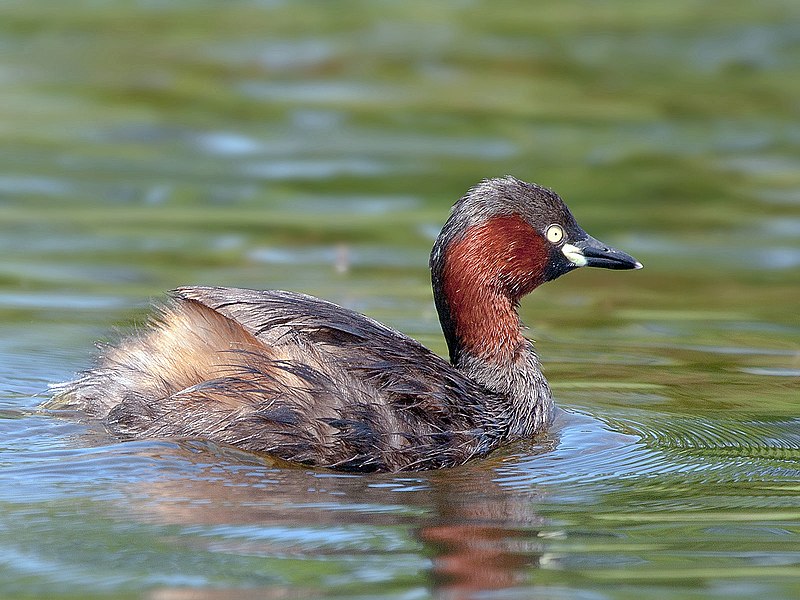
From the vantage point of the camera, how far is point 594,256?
24.7ft

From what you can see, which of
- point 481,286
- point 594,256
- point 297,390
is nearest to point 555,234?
point 594,256

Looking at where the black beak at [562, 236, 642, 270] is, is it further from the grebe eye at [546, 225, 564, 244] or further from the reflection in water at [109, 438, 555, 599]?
the reflection in water at [109, 438, 555, 599]

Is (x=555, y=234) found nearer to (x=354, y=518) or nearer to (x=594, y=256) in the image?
(x=594, y=256)

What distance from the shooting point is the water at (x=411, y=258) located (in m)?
5.16

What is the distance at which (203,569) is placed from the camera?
485 centimetres

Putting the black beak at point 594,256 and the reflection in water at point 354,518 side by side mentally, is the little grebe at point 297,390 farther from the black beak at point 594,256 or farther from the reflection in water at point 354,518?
the black beak at point 594,256

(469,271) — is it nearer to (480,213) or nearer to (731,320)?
(480,213)

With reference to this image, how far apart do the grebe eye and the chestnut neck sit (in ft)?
0.39

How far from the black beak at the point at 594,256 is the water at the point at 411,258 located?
667 millimetres

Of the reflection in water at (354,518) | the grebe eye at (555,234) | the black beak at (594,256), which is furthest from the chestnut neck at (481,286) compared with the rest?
the reflection in water at (354,518)

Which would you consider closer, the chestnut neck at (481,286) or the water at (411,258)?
the water at (411,258)

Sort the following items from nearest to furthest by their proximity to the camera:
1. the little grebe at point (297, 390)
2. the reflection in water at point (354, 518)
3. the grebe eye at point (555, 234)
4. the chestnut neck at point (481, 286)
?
the reflection in water at point (354, 518) → the little grebe at point (297, 390) → the chestnut neck at point (481, 286) → the grebe eye at point (555, 234)

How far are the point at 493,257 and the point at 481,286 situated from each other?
145mm

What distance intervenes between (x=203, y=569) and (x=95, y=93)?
9.85m
